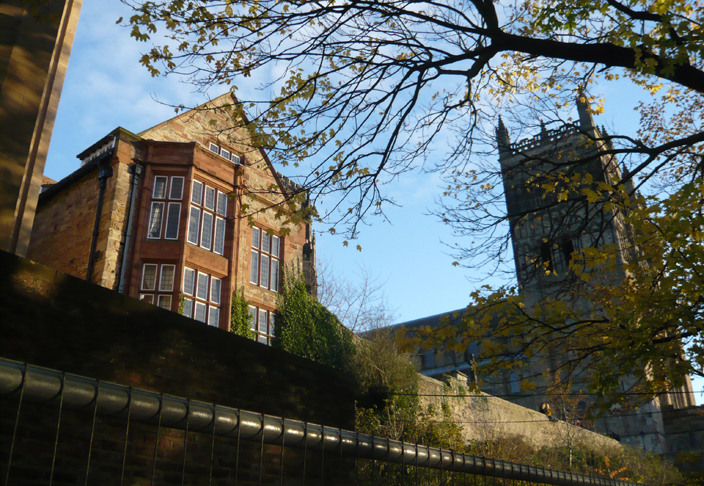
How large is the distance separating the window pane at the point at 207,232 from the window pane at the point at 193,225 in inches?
8.2

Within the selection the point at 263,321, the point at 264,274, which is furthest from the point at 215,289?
the point at 264,274

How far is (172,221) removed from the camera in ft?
54.1

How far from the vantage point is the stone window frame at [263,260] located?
18922 mm

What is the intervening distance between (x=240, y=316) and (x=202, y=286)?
1.54 metres

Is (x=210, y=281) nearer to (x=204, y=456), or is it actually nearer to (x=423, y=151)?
(x=423, y=151)

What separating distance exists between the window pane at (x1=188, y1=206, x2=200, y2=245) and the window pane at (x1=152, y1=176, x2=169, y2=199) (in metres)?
0.98

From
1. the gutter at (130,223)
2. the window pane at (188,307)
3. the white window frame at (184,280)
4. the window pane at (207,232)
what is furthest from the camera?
the window pane at (207,232)

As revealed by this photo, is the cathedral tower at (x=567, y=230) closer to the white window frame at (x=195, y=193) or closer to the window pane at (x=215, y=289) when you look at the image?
the window pane at (x=215, y=289)

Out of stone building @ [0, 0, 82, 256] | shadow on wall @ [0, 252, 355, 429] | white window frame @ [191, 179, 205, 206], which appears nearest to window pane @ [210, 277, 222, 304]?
white window frame @ [191, 179, 205, 206]

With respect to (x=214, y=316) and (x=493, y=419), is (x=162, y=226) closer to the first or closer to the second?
(x=214, y=316)

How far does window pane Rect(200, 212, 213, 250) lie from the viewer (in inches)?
668

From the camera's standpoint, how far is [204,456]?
5527mm

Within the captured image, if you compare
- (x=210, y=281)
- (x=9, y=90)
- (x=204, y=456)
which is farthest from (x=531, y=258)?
(x=210, y=281)

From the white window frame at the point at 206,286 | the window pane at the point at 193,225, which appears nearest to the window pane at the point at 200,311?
the white window frame at the point at 206,286
